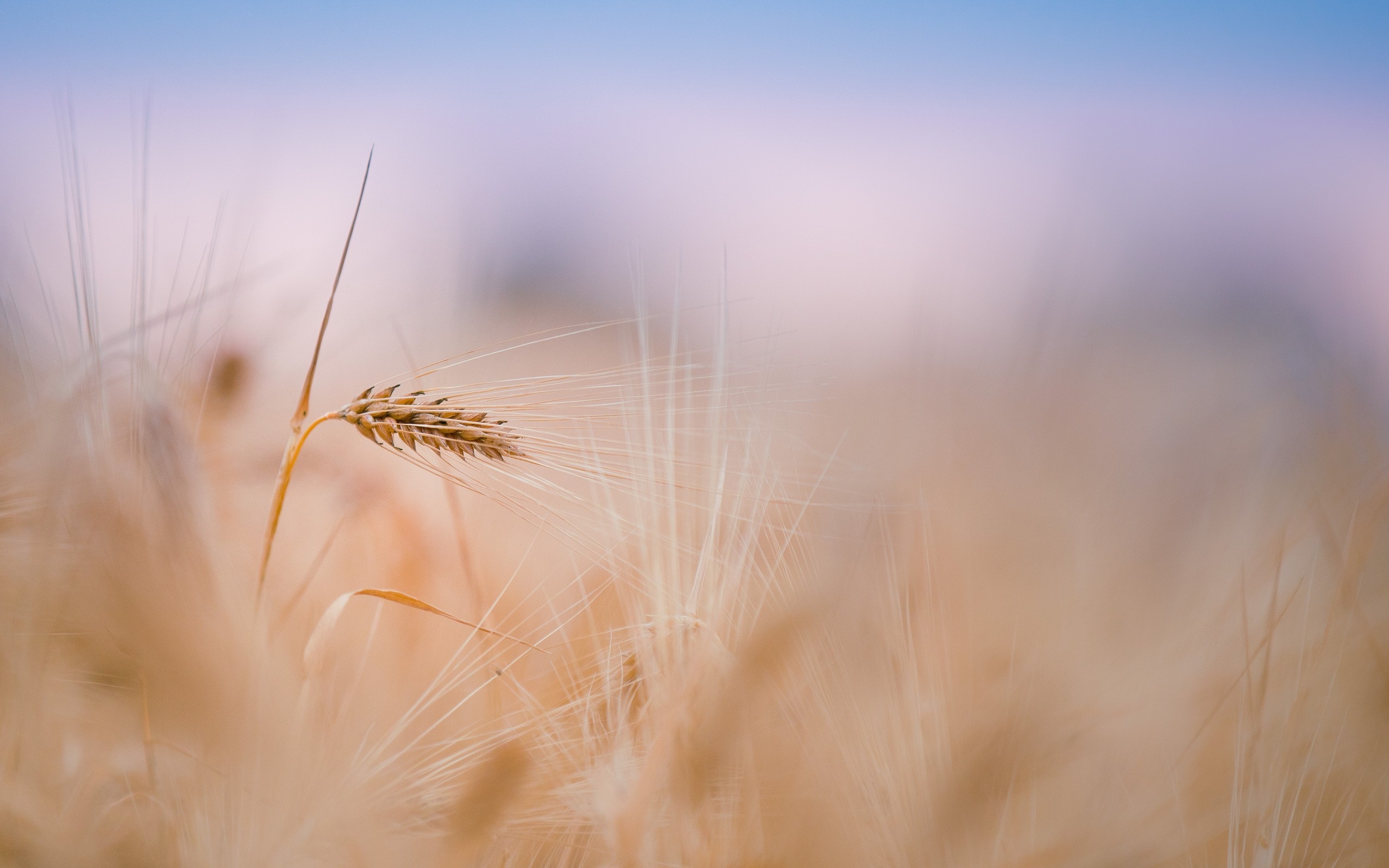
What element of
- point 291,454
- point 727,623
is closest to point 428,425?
point 291,454

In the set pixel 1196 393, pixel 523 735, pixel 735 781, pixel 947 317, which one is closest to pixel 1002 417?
pixel 947 317

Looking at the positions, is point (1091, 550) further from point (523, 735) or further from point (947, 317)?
point (523, 735)

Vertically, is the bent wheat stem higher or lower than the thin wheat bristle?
lower

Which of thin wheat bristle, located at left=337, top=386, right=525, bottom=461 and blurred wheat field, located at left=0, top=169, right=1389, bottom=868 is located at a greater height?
thin wheat bristle, located at left=337, top=386, right=525, bottom=461

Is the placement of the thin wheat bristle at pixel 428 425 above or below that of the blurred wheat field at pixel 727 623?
above

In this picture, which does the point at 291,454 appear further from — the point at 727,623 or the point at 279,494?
the point at 727,623

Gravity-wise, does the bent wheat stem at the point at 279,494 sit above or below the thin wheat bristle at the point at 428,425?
below
